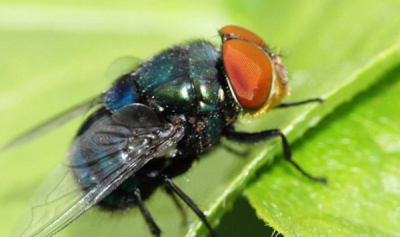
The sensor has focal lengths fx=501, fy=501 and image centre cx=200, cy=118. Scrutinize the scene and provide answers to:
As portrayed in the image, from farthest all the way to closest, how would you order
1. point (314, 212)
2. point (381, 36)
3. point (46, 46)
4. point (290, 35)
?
1. point (46, 46)
2. point (290, 35)
3. point (381, 36)
4. point (314, 212)

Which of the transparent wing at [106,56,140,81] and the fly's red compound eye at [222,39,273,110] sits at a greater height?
the transparent wing at [106,56,140,81]

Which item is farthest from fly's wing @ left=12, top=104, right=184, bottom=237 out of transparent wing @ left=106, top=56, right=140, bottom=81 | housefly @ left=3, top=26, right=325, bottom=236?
transparent wing @ left=106, top=56, right=140, bottom=81

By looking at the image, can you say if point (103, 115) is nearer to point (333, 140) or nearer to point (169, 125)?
point (169, 125)

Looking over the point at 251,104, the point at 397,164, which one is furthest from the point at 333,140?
the point at 251,104

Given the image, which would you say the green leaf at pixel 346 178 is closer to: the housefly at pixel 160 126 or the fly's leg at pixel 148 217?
the housefly at pixel 160 126

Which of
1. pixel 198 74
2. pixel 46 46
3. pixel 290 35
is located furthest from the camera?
pixel 46 46

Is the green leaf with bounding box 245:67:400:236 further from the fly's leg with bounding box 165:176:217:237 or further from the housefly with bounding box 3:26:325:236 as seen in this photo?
the fly's leg with bounding box 165:176:217:237
